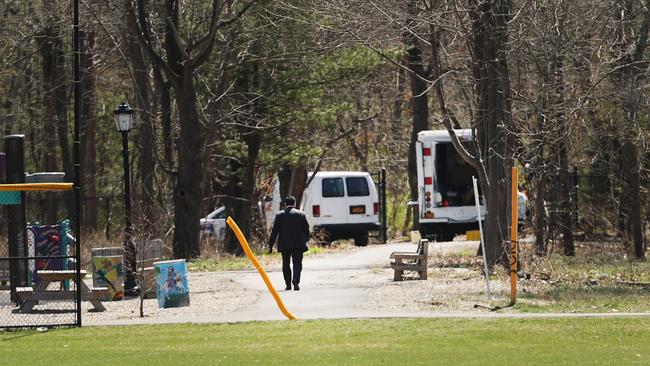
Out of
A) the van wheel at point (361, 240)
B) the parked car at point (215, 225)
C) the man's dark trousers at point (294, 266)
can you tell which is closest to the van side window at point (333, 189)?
the van wheel at point (361, 240)

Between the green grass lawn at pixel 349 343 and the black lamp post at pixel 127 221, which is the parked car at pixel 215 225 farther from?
the green grass lawn at pixel 349 343

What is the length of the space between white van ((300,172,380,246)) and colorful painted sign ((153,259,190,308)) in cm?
1834

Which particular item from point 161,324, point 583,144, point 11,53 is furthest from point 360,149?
point 161,324

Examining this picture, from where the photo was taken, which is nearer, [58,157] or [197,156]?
[197,156]

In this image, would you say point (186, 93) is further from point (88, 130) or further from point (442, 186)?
point (88, 130)

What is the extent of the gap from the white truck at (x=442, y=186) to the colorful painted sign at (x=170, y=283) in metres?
13.6

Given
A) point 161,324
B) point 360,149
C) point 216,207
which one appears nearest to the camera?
point 161,324

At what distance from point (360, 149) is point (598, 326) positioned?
118 ft

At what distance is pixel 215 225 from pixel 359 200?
19.4 feet

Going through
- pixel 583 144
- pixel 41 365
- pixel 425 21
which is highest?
pixel 425 21

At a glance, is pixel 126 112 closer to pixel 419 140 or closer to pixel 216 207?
pixel 419 140

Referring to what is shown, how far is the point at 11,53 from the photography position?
1560 inches

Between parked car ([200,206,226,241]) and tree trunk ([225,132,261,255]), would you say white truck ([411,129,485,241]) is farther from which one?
parked car ([200,206,226,241])

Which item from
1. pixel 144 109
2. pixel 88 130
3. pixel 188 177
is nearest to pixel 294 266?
pixel 188 177
